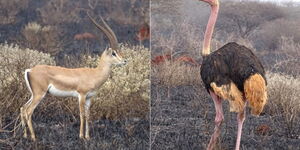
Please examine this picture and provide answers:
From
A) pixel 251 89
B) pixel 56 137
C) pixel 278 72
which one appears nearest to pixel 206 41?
pixel 251 89

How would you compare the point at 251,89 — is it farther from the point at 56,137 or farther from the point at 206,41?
the point at 56,137

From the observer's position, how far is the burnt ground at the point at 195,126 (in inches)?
251

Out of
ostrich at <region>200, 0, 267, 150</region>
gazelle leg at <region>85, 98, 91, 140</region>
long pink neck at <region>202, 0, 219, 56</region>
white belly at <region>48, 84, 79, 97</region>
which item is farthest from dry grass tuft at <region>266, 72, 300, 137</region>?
white belly at <region>48, 84, 79, 97</region>

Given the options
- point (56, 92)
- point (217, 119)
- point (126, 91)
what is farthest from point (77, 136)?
point (217, 119)

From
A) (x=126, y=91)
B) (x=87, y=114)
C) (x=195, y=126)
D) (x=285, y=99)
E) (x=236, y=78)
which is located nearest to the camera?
(x=236, y=78)

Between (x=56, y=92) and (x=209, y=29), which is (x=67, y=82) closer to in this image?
(x=56, y=92)

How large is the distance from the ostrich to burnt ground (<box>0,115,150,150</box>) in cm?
153

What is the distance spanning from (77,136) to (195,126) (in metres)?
1.28

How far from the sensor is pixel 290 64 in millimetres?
6875

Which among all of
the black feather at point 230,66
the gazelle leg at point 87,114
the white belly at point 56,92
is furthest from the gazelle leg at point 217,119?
the white belly at point 56,92

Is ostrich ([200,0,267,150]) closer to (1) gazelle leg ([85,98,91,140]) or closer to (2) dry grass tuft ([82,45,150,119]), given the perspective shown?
(1) gazelle leg ([85,98,91,140])

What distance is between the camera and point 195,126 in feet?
21.6

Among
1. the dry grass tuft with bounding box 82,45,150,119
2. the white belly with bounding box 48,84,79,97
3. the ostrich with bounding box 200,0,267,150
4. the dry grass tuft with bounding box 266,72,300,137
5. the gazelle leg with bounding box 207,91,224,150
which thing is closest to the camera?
the ostrich with bounding box 200,0,267,150

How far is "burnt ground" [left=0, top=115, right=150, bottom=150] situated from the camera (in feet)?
21.2
